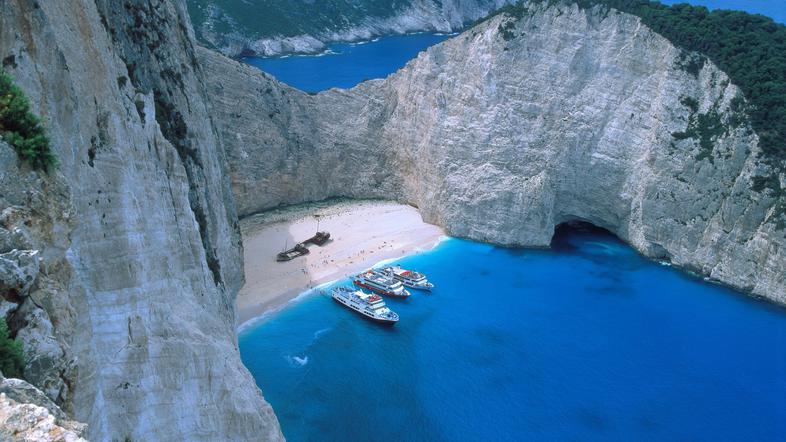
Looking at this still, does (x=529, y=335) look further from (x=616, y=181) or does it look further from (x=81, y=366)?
(x=81, y=366)

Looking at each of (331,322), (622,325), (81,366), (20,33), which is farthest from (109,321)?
(622,325)

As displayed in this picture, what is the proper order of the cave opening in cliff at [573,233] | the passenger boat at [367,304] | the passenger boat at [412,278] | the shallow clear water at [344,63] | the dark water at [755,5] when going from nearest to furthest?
the passenger boat at [367,304], the passenger boat at [412,278], the cave opening in cliff at [573,233], the shallow clear water at [344,63], the dark water at [755,5]

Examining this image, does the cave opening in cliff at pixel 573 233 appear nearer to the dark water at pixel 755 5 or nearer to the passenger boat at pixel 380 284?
the passenger boat at pixel 380 284

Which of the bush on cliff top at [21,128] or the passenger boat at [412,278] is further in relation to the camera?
the passenger boat at [412,278]

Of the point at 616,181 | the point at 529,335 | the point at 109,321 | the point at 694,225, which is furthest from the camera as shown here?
the point at 616,181

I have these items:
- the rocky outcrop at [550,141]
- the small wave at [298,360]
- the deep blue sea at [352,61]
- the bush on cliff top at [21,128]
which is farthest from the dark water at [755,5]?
the bush on cliff top at [21,128]

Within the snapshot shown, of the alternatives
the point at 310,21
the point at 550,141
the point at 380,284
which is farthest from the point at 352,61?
the point at 380,284
